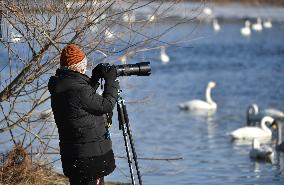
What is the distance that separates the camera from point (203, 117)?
2145cm

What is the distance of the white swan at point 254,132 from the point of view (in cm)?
1708

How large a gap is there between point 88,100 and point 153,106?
1650cm

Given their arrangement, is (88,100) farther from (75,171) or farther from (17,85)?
(17,85)

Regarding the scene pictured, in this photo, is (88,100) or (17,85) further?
(17,85)

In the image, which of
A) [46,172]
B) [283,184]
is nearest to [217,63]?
[283,184]

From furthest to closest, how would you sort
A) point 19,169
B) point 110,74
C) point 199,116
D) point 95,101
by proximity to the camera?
point 199,116 < point 19,169 < point 110,74 < point 95,101

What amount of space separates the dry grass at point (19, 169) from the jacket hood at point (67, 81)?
260 centimetres

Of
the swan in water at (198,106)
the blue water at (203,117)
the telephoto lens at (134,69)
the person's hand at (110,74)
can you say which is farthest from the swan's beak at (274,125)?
the person's hand at (110,74)

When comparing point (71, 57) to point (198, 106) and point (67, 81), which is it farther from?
point (198, 106)

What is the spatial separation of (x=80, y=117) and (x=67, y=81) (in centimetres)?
25

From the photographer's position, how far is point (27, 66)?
7.41m

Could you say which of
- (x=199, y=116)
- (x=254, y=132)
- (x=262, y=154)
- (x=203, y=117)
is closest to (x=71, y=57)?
(x=262, y=154)

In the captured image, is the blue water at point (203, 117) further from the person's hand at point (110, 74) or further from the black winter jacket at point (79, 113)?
the black winter jacket at point (79, 113)

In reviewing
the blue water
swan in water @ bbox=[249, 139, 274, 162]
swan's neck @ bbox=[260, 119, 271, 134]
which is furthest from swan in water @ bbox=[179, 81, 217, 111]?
swan in water @ bbox=[249, 139, 274, 162]
